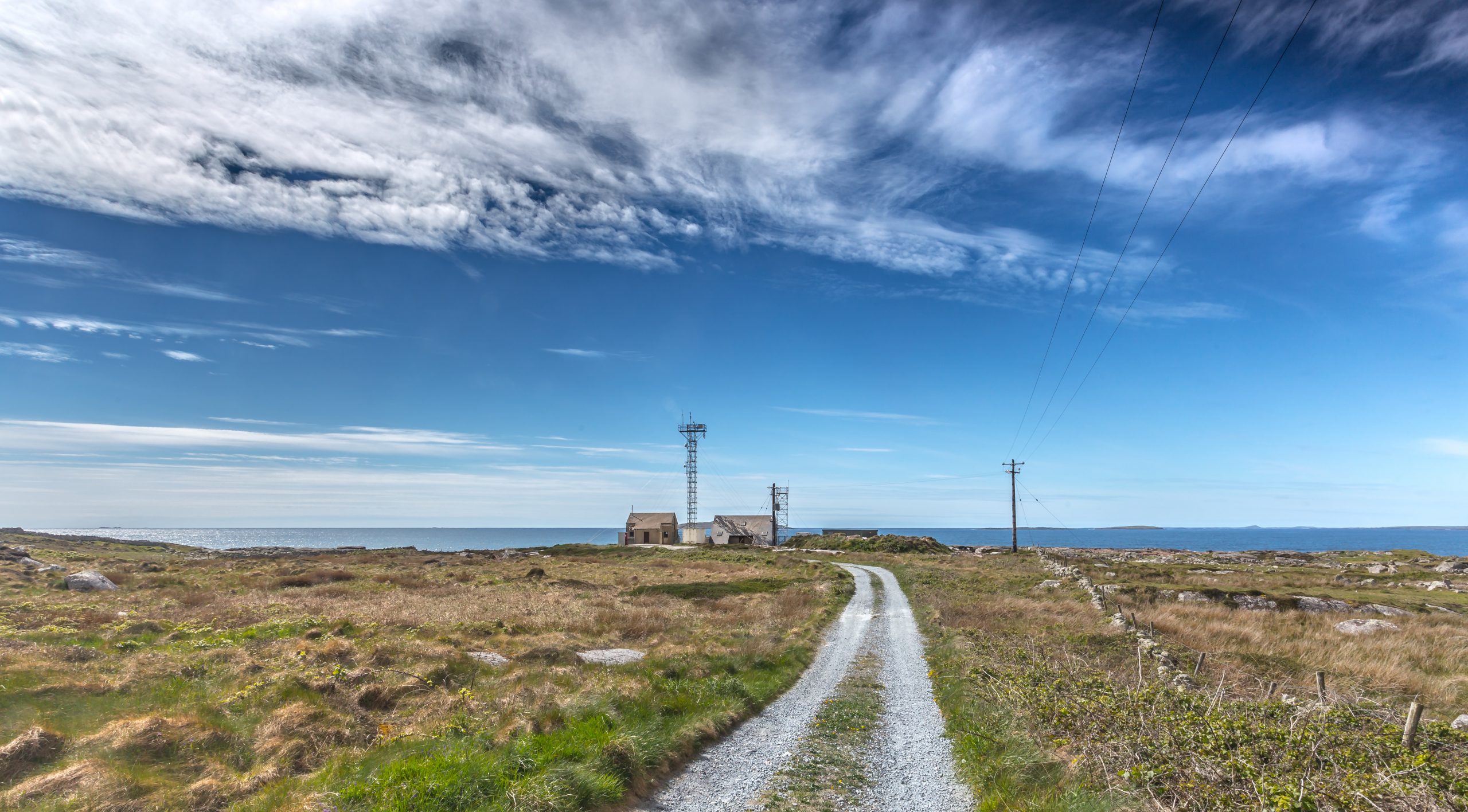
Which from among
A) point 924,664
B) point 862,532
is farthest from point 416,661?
point 862,532

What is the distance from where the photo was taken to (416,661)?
61.4 feet

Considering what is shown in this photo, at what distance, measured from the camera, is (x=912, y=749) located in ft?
42.4

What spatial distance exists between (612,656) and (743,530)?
3832 inches

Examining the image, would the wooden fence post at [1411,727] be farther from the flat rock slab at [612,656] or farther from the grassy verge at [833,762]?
the flat rock slab at [612,656]

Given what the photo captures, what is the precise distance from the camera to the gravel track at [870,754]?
10.4m

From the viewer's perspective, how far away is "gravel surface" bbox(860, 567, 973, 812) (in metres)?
10.5

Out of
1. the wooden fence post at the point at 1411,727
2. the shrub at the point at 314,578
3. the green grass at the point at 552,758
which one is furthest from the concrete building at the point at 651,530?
the wooden fence post at the point at 1411,727

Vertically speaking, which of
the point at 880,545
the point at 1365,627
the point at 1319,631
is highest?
the point at 1365,627

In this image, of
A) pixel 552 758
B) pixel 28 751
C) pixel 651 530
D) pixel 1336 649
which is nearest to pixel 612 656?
pixel 552 758

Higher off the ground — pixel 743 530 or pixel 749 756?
pixel 749 756

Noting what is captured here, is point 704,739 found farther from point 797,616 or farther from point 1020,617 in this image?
point 1020,617

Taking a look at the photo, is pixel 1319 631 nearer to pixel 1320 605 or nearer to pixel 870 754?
pixel 1320 605

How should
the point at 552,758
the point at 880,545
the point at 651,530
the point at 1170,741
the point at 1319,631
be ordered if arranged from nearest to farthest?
1. the point at 1170,741
2. the point at 552,758
3. the point at 1319,631
4. the point at 880,545
5. the point at 651,530

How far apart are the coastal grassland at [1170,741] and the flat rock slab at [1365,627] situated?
8672 millimetres
